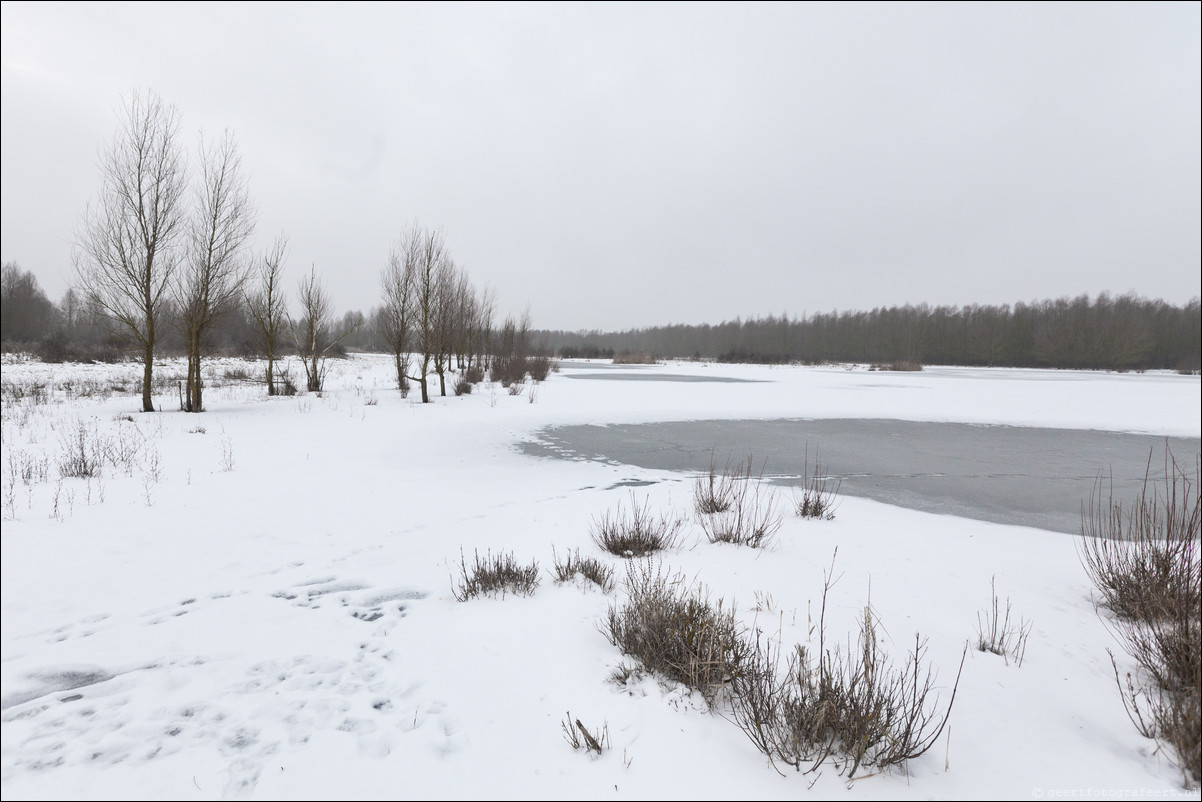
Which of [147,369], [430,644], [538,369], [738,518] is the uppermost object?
[538,369]

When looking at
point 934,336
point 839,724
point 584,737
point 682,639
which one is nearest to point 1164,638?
point 839,724

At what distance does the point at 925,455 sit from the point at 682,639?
369 inches

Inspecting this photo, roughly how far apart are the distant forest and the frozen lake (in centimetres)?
1415

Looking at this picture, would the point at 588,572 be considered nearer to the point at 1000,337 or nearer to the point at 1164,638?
the point at 1164,638

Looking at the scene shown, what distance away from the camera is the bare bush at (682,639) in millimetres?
2662

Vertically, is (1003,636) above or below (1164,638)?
below

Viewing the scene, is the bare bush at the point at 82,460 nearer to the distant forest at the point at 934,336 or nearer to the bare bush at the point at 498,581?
the bare bush at the point at 498,581

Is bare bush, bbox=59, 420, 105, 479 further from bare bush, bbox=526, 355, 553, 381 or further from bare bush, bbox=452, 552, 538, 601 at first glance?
bare bush, bbox=526, 355, 553, 381

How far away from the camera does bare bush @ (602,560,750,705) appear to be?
2662 mm

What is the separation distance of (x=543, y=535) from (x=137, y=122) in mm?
16099

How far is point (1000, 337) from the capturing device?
224 feet

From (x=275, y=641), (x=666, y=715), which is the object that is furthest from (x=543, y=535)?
(x=666, y=715)

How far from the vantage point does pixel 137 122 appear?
12.8 metres

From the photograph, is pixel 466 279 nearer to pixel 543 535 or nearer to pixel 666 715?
pixel 543 535
